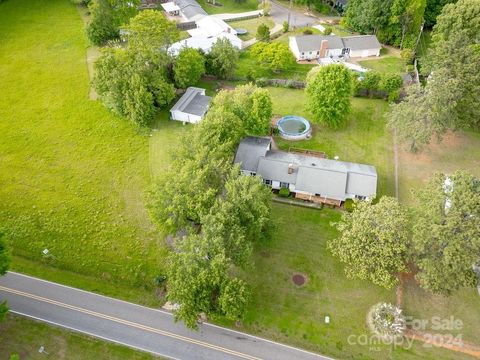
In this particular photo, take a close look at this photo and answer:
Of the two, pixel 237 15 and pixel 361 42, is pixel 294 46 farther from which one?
pixel 237 15

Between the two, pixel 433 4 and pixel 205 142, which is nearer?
pixel 205 142

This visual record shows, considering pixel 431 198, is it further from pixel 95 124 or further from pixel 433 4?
pixel 433 4

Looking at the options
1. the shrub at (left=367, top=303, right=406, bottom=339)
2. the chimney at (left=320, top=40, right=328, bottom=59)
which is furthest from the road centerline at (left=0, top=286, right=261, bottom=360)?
the chimney at (left=320, top=40, right=328, bottom=59)

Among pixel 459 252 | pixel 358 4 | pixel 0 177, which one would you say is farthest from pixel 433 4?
pixel 0 177

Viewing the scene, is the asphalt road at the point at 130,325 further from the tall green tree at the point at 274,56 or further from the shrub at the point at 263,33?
the shrub at the point at 263,33

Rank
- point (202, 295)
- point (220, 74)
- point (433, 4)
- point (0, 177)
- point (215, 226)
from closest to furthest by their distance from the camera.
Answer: point (202, 295)
point (215, 226)
point (0, 177)
point (220, 74)
point (433, 4)

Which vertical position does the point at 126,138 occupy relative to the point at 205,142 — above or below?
below

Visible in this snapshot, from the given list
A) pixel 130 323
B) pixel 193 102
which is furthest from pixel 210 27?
pixel 130 323
